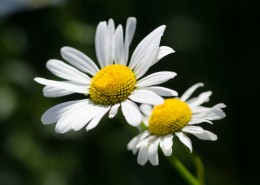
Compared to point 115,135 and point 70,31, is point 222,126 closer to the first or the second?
point 115,135

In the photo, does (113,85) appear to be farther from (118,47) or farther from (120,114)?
(120,114)

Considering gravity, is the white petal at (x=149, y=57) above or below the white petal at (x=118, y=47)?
below

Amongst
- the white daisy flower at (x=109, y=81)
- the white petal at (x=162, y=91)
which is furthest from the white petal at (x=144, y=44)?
the white petal at (x=162, y=91)

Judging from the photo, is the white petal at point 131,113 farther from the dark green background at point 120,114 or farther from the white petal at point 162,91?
the dark green background at point 120,114

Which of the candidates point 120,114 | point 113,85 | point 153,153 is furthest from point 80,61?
point 120,114

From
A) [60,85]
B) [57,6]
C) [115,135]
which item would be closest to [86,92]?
[60,85]

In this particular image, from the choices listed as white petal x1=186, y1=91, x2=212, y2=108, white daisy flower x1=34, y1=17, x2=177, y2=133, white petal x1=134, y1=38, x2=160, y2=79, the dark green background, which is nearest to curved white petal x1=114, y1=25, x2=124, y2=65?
white daisy flower x1=34, y1=17, x2=177, y2=133

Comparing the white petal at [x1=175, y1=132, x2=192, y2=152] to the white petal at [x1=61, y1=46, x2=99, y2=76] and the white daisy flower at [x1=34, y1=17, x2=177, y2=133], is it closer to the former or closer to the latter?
the white daisy flower at [x1=34, y1=17, x2=177, y2=133]
